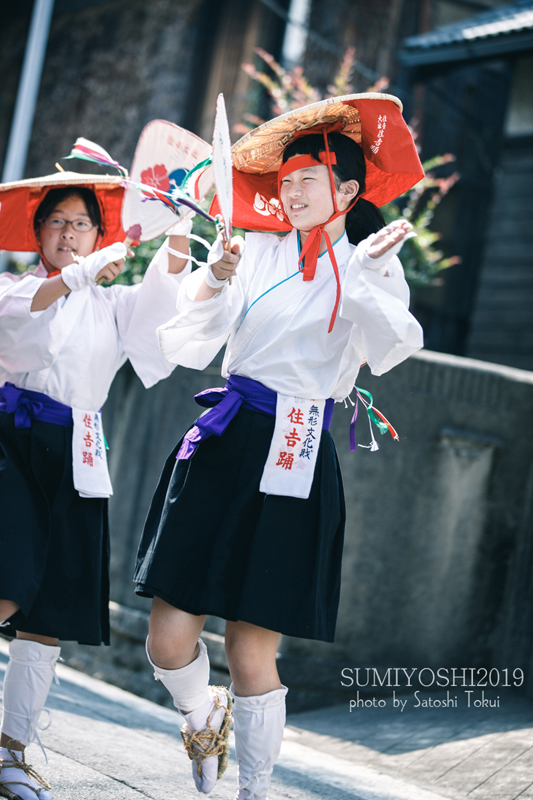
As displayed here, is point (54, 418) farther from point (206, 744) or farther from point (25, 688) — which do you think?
point (206, 744)

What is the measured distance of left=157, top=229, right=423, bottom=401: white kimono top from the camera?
7.30ft

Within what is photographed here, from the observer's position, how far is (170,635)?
2297 millimetres

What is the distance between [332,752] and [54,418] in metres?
2.02

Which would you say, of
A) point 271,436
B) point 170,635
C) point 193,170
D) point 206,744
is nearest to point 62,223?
point 193,170

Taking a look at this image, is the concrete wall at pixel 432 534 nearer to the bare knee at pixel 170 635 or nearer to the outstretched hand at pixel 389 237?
the bare knee at pixel 170 635

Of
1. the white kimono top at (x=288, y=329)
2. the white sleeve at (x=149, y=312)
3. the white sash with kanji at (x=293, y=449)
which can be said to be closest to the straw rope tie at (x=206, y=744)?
the white sash with kanji at (x=293, y=449)

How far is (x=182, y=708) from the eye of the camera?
2.41 metres

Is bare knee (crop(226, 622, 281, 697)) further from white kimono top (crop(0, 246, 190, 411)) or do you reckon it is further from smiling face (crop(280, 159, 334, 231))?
smiling face (crop(280, 159, 334, 231))

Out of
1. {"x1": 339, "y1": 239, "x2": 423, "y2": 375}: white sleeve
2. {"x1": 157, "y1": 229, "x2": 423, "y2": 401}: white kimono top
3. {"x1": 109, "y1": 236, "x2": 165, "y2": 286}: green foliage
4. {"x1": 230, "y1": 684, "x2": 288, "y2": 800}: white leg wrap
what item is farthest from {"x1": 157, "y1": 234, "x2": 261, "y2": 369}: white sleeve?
{"x1": 109, "y1": 236, "x2": 165, "y2": 286}: green foliage

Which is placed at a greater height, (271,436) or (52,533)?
(271,436)

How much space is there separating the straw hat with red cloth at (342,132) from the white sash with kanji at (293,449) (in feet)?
2.17

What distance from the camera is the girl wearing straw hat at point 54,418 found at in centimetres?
254

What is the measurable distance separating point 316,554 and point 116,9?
1083cm

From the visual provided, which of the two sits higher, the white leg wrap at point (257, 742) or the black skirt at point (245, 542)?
the black skirt at point (245, 542)
